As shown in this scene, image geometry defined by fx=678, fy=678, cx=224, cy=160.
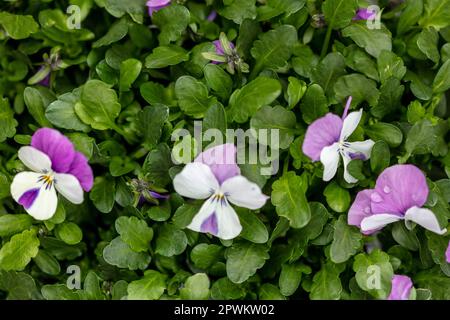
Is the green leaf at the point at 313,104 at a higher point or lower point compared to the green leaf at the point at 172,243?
higher

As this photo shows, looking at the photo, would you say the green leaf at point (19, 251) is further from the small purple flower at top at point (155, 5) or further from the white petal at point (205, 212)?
the small purple flower at top at point (155, 5)

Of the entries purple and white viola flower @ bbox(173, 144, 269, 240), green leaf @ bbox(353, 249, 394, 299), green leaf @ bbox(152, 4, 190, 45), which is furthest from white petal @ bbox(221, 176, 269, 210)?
green leaf @ bbox(152, 4, 190, 45)

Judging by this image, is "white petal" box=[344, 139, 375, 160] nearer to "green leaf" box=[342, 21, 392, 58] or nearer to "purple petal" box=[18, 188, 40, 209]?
"green leaf" box=[342, 21, 392, 58]

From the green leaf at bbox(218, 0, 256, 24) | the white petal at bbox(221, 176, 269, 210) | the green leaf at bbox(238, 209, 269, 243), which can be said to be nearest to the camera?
the white petal at bbox(221, 176, 269, 210)

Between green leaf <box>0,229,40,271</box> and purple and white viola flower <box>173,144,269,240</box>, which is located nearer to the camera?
purple and white viola flower <box>173,144,269,240</box>

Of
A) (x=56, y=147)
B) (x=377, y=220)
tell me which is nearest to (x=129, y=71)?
(x=56, y=147)

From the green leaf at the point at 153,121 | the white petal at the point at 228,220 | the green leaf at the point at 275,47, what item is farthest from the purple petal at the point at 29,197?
the green leaf at the point at 275,47

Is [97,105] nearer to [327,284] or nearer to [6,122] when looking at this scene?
[6,122]
